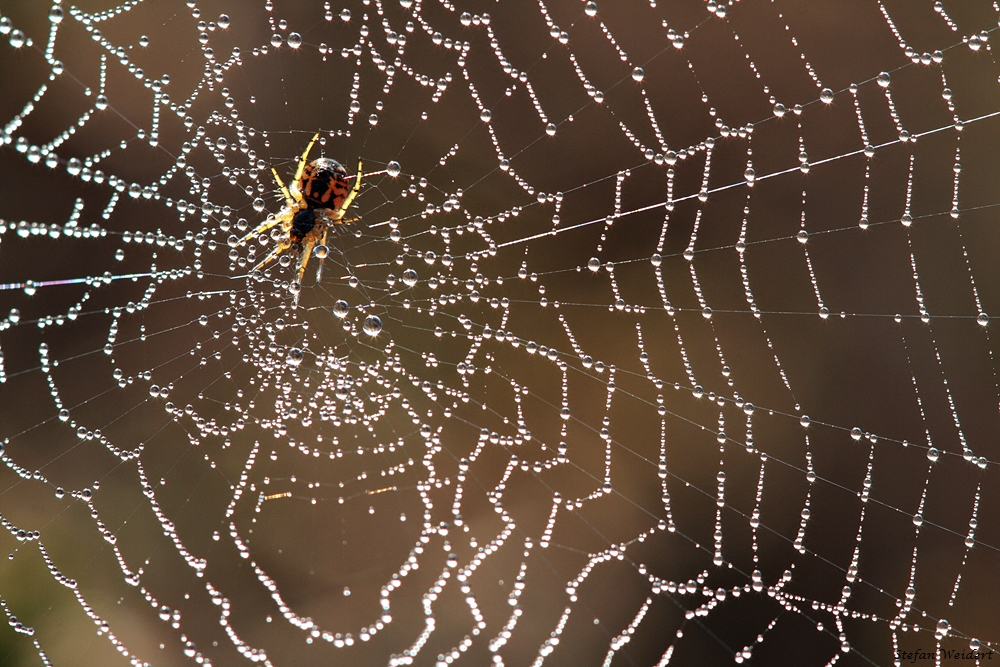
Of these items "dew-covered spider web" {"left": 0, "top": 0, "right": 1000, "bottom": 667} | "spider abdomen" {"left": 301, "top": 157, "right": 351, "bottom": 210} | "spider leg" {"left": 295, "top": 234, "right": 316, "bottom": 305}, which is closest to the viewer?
"spider abdomen" {"left": 301, "top": 157, "right": 351, "bottom": 210}

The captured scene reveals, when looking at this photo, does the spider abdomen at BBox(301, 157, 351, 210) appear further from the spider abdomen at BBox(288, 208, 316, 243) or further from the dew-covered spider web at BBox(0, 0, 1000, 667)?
the dew-covered spider web at BBox(0, 0, 1000, 667)

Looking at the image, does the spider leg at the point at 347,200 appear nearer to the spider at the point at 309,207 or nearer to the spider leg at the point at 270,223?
the spider at the point at 309,207

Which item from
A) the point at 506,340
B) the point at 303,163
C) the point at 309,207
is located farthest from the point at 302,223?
the point at 506,340

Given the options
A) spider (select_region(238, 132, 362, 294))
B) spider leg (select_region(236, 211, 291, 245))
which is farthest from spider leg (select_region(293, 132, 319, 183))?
spider leg (select_region(236, 211, 291, 245))

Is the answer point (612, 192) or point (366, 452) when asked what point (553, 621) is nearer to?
point (366, 452)

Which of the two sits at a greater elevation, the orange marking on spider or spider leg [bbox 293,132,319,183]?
spider leg [bbox 293,132,319,183]

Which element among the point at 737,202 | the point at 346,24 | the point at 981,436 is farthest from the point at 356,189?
the point at 981,436

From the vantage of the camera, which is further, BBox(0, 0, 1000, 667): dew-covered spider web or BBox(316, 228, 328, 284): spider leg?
BBox(0, 0, 1000, 667): dew-covered spider web

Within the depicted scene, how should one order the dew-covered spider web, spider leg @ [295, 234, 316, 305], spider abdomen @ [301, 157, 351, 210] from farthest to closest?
the dew-covered spider web, spider leg @ [295, 234, 316, 305], spider abdomen @ [301, 157, 351, 210]
